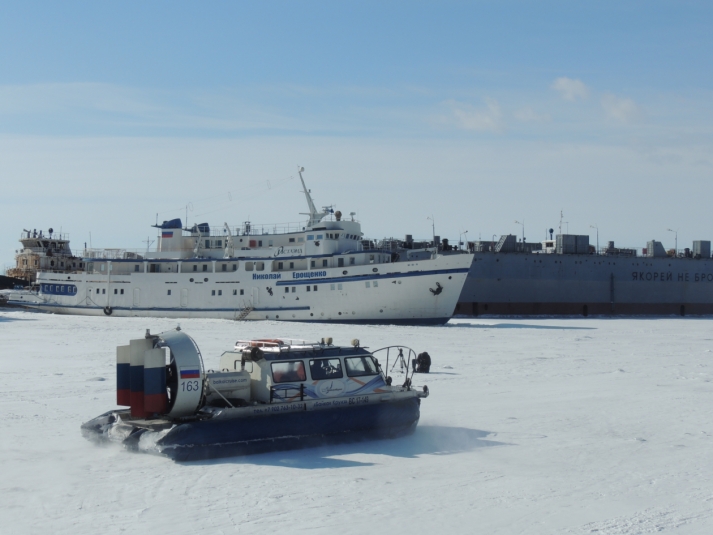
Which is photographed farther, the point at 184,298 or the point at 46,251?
the point at 46,251

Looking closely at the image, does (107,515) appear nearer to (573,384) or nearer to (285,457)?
(285,457)

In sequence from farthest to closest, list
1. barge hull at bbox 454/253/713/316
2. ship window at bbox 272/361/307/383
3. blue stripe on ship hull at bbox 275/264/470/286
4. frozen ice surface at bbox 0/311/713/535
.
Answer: barge hull at bbox 454/253/713/316 < blue stripe on ship hull at bbox 275/264/470/286 < ship window at bbox 272/361/307/383 < frozen ice surface at bbox 0/311/713/535

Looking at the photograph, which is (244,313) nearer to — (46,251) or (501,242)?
(501,242)

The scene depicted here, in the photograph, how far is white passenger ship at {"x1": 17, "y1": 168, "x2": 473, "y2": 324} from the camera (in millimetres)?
40688

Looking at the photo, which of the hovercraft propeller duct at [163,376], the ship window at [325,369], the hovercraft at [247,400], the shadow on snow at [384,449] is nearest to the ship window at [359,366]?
the hovercraft at [247,400]

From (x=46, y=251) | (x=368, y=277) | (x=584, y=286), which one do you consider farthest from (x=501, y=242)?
(x=46, y=251)

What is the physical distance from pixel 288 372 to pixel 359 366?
1.37 metres

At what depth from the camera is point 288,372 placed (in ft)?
39.8

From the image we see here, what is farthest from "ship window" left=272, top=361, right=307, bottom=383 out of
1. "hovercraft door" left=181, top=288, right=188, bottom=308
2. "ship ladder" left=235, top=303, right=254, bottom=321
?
"hovercraft door" left=181, top=288, right=188, bottom=308

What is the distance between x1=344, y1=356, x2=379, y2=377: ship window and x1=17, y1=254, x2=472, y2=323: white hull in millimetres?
27395

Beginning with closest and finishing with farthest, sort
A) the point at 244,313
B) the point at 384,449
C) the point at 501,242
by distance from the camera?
Result: the point at 384,449 → the point at 244,313 → the point at 501,242

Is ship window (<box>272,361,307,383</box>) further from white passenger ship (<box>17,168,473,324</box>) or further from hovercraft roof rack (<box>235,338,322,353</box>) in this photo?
white passenger ship (<box>17,168,473,324</box>)

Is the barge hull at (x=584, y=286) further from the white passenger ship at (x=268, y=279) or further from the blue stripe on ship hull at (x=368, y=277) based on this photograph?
the blue stripe on ship hull at (x=368, y=277)

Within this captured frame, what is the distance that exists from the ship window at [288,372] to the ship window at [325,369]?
176 millimetres
